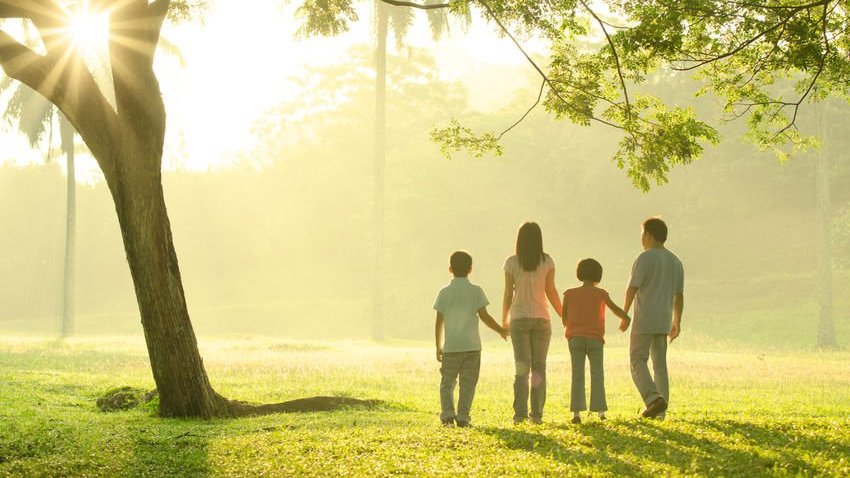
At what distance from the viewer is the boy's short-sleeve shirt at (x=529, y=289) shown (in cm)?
922

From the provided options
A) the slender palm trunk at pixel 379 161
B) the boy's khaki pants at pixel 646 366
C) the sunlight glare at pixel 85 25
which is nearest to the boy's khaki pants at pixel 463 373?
the boy's khaki pants at pixel 646 366

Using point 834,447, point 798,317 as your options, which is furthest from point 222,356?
point 798,317

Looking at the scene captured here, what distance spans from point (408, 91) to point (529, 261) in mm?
56088

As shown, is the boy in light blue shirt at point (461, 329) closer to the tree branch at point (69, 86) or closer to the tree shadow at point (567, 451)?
the tree shadow at point (567, 451)

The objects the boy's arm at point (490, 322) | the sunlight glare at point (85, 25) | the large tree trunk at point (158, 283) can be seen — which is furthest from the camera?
the sunlight glare at point (85, 25)

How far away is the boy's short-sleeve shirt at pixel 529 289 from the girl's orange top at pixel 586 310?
283 mm

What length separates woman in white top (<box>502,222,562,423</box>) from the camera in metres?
9.21

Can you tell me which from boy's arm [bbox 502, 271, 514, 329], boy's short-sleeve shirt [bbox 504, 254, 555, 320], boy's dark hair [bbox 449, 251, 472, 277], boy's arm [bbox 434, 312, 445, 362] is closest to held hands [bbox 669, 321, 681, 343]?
boy's short-sleeve shirt [bbox 504, 254, 555, 320]

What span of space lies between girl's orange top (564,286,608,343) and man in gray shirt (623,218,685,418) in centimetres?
30

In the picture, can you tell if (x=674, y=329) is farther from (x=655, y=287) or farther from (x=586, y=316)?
(x=586, y=316)

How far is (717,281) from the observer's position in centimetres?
5088

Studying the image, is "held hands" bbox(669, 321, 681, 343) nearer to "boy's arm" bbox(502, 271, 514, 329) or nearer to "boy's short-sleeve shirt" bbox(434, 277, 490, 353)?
"boy's arm" bbox(502, 271, 514, 329)

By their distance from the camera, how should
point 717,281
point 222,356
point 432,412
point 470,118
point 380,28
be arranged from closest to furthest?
point 432,412, point 222,356, point 380,28, point 717,281, point 470,118

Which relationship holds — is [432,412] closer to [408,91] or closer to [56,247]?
[408,91]
